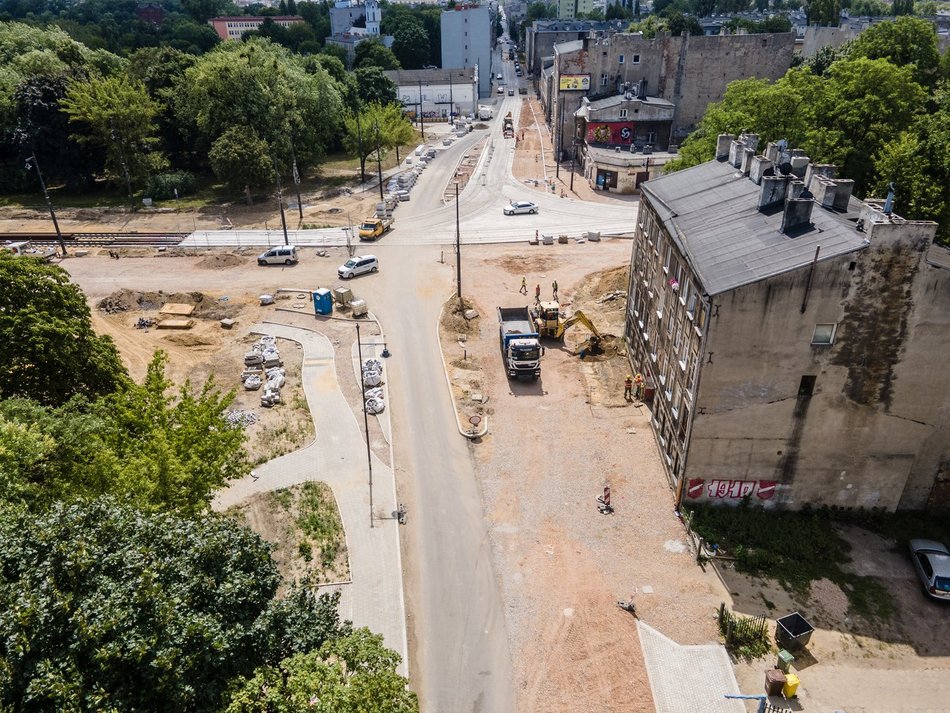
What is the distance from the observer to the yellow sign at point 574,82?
94188 millimetres

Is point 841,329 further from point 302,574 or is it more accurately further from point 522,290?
point 522,290

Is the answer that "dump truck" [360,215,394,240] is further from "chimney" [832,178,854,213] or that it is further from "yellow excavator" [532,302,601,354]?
"chimney" [832,178,854,213]

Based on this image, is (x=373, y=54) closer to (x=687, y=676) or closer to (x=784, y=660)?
(x=687, y=676)

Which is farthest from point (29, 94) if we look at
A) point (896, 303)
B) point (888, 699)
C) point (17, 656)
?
point (888, 699)

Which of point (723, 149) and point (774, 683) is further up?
point (723, 149)

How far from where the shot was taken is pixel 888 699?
2433 centimetres

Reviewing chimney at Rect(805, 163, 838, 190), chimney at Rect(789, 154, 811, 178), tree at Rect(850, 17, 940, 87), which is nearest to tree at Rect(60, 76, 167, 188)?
chimney at Rect(789, 154, 811, 178)

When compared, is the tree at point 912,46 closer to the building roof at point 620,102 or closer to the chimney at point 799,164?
the building roof at point 620,102

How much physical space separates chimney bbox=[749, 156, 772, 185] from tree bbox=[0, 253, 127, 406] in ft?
117

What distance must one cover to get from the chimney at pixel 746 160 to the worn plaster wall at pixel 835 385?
42.7ft

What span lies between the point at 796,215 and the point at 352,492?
25256mm

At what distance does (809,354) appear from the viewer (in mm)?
29047

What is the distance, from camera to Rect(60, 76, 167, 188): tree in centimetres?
7775

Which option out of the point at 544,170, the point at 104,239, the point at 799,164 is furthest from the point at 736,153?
the point at 104,239
